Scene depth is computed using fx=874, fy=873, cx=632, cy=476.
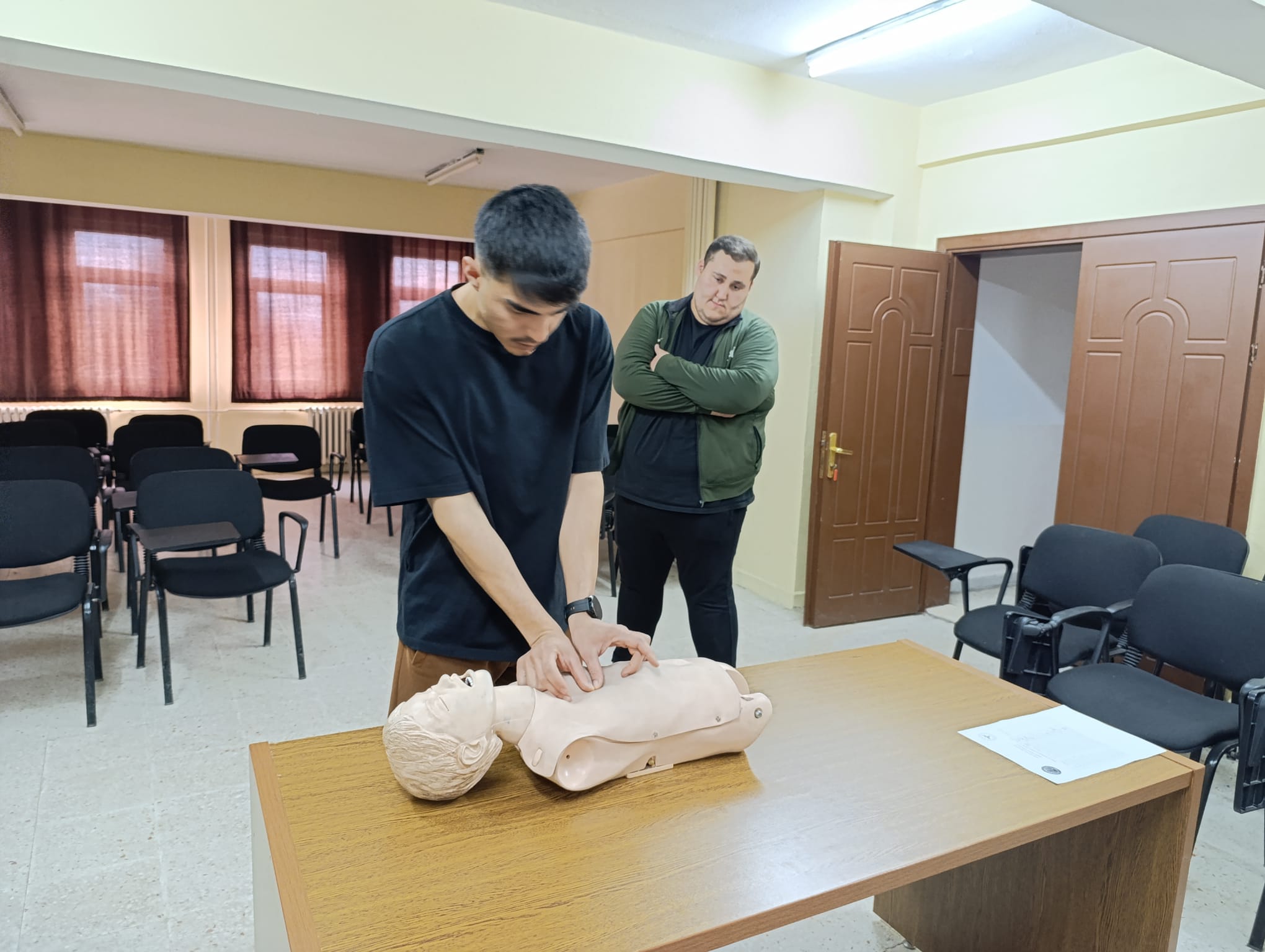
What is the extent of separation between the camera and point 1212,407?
346 centimetres

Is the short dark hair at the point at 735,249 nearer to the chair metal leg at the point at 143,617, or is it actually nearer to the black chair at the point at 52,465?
the chair metal leg at the point at 143,617

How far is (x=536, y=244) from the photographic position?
115 cm

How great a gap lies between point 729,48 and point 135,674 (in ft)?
11.5

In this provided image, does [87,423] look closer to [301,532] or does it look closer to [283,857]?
[301,532]

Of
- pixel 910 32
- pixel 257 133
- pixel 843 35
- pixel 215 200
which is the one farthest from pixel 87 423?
pixel 910 32

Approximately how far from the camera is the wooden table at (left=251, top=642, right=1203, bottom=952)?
99 centimetres

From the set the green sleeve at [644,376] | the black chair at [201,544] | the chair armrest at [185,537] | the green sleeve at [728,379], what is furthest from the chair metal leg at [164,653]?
the green sleeve at [728,379]

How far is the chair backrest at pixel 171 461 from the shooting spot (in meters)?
4.34

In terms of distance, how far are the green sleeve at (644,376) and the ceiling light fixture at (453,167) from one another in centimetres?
362

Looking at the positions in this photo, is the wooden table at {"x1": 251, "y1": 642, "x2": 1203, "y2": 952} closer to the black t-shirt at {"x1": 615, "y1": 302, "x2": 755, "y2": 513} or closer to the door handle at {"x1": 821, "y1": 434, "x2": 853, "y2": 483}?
the black t-shirt at {"x1": 615, "y1": 302, "x2": 755, "y2": 513}

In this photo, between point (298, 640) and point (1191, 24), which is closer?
point (1191, 24)

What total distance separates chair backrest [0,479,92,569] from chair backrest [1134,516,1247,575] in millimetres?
3990

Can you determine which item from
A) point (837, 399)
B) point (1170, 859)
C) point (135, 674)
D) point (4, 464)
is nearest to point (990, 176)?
point (837, 399)

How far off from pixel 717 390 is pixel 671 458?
25 cm
